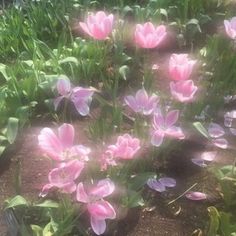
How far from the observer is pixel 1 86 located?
8.27 feet

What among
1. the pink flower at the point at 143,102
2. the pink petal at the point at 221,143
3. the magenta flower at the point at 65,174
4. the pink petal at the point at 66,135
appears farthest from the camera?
the pink petal at the point at 221,143

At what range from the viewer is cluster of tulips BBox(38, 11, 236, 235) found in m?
1.51

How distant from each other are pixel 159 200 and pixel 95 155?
0.31 meters

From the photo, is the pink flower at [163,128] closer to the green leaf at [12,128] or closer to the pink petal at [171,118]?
the pink petal at [171,118]

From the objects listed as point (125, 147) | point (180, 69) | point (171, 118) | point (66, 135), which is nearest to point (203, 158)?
point (171, 118)

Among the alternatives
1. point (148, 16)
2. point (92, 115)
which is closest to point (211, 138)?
point (92, 115)

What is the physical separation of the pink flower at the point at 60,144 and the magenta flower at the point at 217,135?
753 millimetres

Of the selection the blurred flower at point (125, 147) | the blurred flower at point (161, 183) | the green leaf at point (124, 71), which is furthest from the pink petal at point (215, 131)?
the blurred flower at point (125, 147)

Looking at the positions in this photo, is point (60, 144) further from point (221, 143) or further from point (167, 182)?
point (221, 143)

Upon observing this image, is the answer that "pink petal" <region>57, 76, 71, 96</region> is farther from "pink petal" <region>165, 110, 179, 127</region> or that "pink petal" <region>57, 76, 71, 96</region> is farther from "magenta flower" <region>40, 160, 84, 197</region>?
"magenta flower" <region>40, 160, 84, 197</region>

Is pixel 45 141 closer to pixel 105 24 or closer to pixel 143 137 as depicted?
pixel 143 137

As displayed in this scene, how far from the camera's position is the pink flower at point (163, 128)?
177cm

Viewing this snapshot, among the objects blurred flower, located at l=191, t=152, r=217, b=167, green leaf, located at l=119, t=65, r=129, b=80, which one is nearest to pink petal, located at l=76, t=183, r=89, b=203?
blurred flower, located at l=191, t=152, r=217, b=167

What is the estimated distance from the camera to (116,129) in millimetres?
1999
